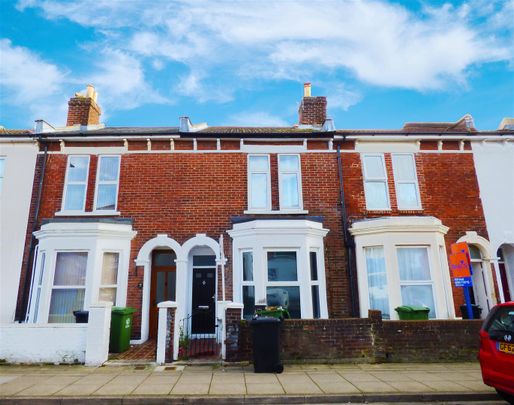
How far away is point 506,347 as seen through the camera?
492 centimetres

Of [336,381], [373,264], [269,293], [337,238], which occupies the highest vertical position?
[337,238]

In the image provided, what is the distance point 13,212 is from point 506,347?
12408 mm

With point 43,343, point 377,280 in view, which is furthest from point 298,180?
point 43,343

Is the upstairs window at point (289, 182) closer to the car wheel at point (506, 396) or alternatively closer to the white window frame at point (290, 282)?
the white window frame at point (290, 282)

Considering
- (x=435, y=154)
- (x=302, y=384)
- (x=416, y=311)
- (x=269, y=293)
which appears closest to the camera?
(x=302, y=384)

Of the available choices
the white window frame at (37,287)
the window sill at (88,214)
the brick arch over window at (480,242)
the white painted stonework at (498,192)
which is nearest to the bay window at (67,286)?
the white window frame at (37,287)

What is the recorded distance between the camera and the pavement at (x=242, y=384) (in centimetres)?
528

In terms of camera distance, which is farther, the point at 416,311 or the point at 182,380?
the point at 416,311

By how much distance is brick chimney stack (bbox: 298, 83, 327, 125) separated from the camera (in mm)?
13055

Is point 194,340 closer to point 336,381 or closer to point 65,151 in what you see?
point 336,381

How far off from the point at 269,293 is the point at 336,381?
3503 mm

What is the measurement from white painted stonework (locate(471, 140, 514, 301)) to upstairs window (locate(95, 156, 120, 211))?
11.8 meters

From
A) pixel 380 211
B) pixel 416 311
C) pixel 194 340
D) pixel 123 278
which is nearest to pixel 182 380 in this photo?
pixel 194 340

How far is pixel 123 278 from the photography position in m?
9.79
